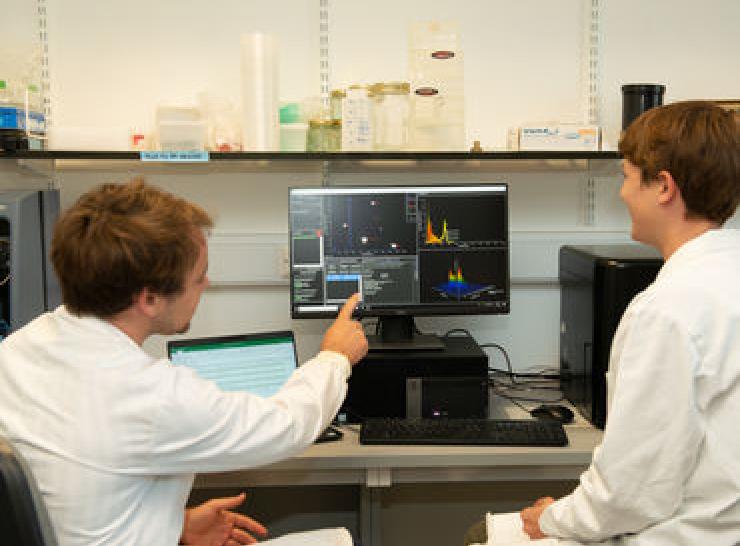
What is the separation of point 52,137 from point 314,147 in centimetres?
71

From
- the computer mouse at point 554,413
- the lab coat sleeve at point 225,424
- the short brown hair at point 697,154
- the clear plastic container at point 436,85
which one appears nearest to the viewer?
the lab coat sleeve at point 225,424

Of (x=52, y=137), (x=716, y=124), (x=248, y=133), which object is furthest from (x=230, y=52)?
(x=716, y=124)

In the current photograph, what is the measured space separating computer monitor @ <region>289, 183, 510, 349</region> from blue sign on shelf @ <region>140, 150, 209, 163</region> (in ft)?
0.82

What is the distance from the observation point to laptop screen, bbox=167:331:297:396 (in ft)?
6.53

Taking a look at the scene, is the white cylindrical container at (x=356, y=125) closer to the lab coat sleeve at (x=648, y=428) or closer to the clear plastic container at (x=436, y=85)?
the clear plastic container at (x=436, y=85)

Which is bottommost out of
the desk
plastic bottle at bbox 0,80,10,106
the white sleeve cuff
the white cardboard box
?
the desk

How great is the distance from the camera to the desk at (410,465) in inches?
72.4

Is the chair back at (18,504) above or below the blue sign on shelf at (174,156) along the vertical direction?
below

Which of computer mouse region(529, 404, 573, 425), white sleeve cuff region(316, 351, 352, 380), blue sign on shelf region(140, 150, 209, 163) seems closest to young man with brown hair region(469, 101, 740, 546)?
white sleeve cuff region(316, 351, 352, 380)

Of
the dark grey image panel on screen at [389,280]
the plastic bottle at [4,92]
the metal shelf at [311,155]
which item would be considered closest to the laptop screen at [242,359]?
the dark grey image panel on screen at [389,280]

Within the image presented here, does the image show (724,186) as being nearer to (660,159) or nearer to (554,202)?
(660,159)

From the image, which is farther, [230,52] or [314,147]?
[230,52]

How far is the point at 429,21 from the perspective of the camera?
2381mm

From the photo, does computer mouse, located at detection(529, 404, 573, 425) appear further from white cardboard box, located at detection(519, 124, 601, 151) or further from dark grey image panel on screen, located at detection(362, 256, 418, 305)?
white cardboard box, located at detection(519, 124, 601, 151)
